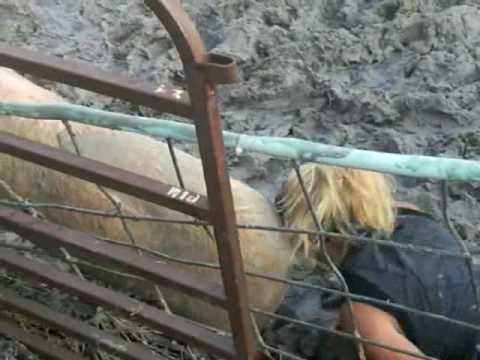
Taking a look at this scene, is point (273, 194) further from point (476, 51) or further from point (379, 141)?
point (476, 51)

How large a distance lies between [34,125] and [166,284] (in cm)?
86

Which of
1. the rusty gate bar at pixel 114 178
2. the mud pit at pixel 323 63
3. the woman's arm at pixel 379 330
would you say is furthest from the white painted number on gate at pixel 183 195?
the mud pit at pixel 323 63

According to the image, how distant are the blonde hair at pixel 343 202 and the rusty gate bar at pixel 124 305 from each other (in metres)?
0.33

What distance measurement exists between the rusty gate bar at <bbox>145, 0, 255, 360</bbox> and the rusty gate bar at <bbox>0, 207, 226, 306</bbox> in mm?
66

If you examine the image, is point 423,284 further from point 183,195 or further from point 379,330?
point 183,195

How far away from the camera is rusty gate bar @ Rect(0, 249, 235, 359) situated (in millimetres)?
1970

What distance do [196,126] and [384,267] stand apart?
790 mm

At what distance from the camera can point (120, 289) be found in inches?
101

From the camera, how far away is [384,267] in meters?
2.09

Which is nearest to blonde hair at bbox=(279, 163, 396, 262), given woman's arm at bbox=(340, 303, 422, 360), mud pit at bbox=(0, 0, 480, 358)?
woman's arm at bbox=(340, 303, 422, 360)

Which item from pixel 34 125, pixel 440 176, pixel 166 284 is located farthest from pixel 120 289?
pixel 440 176

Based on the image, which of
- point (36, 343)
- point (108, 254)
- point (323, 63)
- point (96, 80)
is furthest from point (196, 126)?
point (323, 63)

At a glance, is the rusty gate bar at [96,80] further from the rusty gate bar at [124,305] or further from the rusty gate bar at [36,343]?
the rusty gate bar at [36,343]

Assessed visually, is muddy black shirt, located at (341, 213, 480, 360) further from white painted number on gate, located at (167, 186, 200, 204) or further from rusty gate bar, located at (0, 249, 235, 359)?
white painted number on gate, located at (167, 186, 200, 204)
